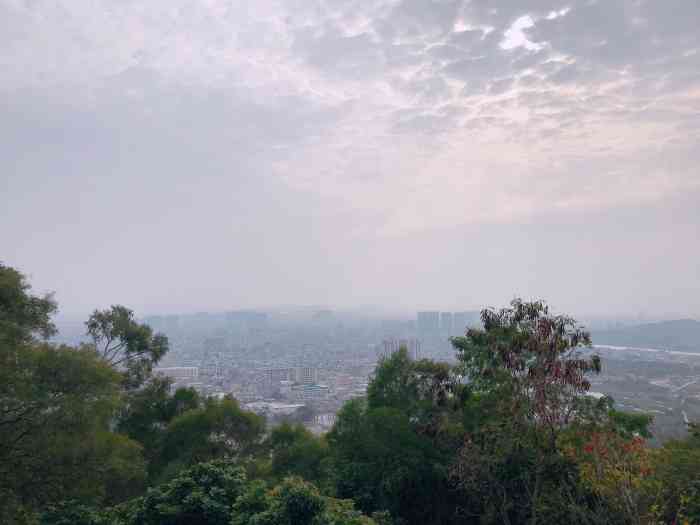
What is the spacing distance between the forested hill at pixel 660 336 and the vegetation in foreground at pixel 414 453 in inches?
795

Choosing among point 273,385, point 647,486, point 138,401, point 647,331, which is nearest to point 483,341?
point 647,486

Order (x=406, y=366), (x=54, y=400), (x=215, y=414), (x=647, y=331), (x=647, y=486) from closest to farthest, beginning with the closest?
(x=647, y=486)
(x=54, y=400)
(x=406, y=366)
(x=215, y=414)
(x=647, y=331)

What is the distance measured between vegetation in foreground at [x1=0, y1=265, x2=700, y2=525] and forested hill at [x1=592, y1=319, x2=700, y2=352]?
66.3 ft

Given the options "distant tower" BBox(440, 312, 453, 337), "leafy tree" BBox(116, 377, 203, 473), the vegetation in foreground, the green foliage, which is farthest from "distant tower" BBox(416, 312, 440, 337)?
the green foliage

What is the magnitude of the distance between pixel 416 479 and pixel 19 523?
22.5ft

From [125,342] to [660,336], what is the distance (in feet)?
96.5

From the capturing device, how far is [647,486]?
629 cm

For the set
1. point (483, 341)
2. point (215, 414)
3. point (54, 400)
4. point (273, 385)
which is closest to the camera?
point (54, 400)

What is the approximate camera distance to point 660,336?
29.6 metres

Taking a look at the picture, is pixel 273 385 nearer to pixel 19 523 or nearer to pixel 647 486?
pixel 19 523

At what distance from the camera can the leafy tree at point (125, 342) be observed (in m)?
14.9

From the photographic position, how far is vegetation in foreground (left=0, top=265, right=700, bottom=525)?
22.8 ft

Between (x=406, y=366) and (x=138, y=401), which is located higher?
(x=406, y=366)

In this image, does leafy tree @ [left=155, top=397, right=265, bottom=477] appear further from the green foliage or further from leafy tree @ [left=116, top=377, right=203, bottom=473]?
the green foliage
